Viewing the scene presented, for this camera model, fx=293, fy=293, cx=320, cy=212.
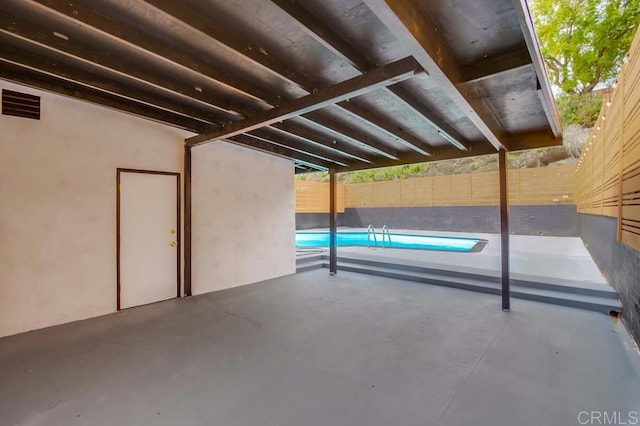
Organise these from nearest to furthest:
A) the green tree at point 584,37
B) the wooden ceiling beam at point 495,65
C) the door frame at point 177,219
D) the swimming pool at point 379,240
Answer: the wooden ceiling beam at point 495,65 → the door frame at point 177,219 → the swimming pool at point 379,240 → the green tree at point 584,37

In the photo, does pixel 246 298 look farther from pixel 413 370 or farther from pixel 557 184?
pixel 557 184

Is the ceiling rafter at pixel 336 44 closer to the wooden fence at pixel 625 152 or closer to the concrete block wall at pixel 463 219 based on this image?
the wooden fence at pixel 625 152

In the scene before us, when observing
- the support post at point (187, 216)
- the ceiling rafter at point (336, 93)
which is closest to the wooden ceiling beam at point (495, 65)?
the ceiling rafter at point (336, 93)

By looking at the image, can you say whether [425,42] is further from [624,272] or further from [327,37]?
[624,272]

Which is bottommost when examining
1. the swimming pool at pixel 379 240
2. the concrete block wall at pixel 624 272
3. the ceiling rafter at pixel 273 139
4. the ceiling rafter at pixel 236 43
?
the swimming pool at pixel 379 240

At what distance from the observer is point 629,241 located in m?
2.74

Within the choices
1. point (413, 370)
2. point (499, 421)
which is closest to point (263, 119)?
point (413, 370)

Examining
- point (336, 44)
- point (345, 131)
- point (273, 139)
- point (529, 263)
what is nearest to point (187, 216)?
point (273, 139)

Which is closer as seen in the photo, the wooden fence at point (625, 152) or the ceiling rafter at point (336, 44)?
the ceiling rafter at point (336, 44)

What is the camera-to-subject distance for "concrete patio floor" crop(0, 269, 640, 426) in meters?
1.96

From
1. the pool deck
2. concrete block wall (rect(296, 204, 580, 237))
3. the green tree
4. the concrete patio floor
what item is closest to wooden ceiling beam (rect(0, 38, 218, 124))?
the concrete patio floor
